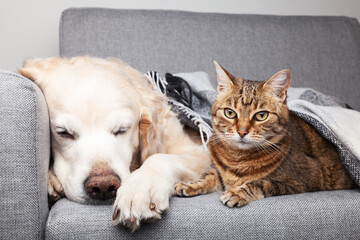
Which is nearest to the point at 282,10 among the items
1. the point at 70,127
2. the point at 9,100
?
the point at 70,127

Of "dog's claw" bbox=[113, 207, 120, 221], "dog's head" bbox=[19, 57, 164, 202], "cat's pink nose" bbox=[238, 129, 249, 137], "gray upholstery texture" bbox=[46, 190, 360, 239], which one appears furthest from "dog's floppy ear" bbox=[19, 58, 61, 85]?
"cat's pink nose" bbox=[238, 129, 249, 137]

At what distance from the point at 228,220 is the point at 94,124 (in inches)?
23.7

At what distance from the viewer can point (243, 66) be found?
7.54 feet

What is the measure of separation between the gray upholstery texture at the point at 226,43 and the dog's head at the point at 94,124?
0.65 m

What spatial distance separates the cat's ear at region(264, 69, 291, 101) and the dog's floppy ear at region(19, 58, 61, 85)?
0.94 metres

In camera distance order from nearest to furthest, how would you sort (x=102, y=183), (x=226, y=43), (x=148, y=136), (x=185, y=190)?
(x=102, y=183)
(x=185, y=190)
(x=148, y=136)
(x=226, y=43)

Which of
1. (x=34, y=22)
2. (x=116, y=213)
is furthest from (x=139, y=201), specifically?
(x=34, y=22)

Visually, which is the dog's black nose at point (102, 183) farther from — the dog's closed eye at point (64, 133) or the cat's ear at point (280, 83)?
the cat's ear at point (280, 83)

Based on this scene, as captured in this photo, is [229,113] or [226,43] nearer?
[229,113]

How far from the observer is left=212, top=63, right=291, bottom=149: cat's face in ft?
4.35

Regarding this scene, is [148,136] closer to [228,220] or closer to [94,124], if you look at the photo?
[94,124]

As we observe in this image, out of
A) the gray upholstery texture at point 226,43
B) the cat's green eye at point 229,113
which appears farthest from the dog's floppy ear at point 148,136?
the gray upholstery texture at point 226,43

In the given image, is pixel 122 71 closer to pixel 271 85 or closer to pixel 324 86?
pixel 271 85

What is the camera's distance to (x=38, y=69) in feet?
5.01
